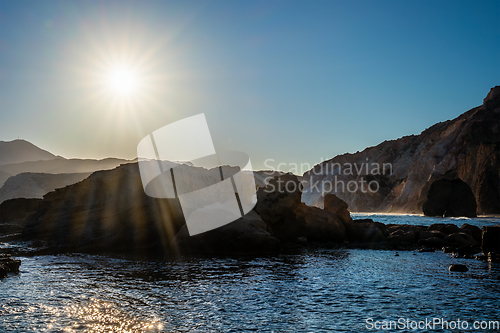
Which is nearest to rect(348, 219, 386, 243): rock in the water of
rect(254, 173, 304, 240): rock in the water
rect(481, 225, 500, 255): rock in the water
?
rect(254, 173, 304, 240): rock in the water

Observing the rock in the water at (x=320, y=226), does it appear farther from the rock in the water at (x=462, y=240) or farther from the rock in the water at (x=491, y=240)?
the rock in the water at (x=491, y=240)

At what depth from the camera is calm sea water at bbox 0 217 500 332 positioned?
1091 centimetres

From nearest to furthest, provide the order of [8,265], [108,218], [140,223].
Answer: [8,265] < [140,223] < [108,218]

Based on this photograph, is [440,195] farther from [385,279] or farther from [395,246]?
[385,279]

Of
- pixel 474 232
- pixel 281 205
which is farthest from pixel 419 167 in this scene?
pixel 281 205

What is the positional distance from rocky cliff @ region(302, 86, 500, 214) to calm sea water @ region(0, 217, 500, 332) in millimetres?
77576

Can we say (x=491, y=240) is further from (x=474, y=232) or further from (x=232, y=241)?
(x=232, y=241)

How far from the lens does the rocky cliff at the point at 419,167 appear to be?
8706 cm

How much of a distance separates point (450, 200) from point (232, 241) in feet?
234

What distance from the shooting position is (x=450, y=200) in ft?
265

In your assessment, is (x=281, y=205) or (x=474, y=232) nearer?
(x=281, y=205)

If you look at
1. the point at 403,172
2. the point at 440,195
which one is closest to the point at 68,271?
the point at 440,195

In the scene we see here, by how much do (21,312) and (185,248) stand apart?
15.5 meters

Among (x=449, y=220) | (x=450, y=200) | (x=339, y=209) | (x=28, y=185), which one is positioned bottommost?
(x=449, y=220)
